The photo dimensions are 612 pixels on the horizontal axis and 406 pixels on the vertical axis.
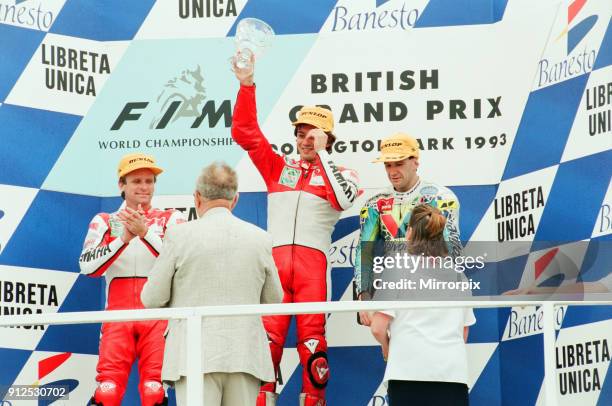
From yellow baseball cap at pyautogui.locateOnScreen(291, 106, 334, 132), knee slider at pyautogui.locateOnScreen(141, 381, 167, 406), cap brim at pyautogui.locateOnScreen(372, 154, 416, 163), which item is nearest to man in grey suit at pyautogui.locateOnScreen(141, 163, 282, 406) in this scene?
knee slider at pyautogui.locateOnScreen(141, 381, 167, 406)

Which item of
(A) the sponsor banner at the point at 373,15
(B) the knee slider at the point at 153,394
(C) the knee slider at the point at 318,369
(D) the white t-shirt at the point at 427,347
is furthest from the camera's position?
(A) the sponsor banner at the point at 373,15

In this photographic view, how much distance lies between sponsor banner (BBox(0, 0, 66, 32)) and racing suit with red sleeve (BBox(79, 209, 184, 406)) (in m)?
1.31

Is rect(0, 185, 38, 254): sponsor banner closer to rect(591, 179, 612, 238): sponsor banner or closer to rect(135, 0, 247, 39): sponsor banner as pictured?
rect(135, 0, 247, 39): sponsor banner

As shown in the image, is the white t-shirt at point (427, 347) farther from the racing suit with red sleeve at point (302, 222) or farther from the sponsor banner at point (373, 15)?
the sponsor banner at point (373, 15)

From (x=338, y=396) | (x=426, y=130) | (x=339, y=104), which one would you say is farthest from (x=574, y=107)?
(x=338, y=396)

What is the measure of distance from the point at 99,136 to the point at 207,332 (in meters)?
2.95

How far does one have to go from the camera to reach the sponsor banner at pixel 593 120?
688 centimetres

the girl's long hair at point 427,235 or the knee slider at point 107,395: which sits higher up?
the girl's long hair at point 427,235

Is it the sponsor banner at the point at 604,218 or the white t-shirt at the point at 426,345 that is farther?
the sponsor banner at the point at 604,218

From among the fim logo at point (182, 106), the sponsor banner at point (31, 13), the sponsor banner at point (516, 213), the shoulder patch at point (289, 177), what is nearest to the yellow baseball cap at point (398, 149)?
the shoulder patch at point (289, 177)

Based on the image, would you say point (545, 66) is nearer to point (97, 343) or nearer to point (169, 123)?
point (169, 123)

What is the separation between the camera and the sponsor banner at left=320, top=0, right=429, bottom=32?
7633mm

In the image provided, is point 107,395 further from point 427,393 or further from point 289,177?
point 427,393

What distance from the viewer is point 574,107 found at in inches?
278
